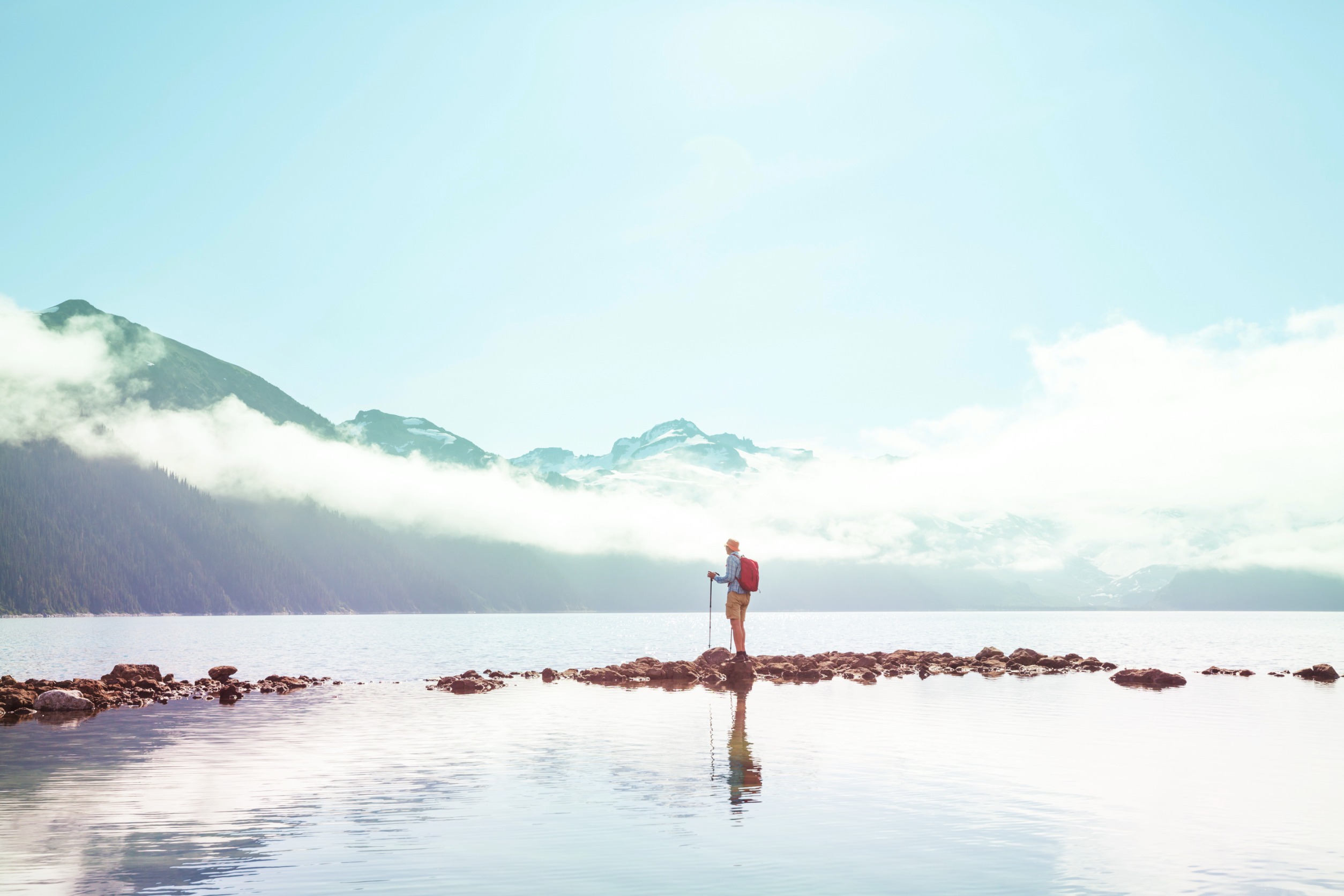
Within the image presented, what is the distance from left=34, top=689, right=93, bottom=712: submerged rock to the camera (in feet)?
93.6

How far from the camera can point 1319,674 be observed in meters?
42.8

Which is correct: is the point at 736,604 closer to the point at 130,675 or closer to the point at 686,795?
the point at 686,795

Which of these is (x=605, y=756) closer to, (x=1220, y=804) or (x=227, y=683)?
(x=1220, y=804)

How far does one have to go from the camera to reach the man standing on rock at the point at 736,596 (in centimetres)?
3725

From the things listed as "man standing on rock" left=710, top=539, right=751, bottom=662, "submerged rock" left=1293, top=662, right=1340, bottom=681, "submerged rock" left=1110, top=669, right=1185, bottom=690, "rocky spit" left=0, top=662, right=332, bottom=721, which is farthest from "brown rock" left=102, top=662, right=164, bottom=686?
"submerged rock" left=1293, top=662, right=1340, bottom=681

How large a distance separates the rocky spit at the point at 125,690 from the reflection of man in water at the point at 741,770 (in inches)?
727

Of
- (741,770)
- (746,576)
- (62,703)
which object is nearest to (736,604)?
(746,576)

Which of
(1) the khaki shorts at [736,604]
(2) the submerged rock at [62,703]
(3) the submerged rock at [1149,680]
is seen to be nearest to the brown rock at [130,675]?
(2) the submerged rock at [62,703]

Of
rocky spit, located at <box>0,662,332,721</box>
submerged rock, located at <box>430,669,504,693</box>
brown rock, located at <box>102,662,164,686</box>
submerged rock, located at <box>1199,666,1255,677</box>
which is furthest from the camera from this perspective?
submerged rock, located at <box>1199,666,1255,677</box>

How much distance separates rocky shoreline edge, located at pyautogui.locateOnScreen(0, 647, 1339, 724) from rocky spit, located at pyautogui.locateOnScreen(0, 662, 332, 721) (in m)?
0.05

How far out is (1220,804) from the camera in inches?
580

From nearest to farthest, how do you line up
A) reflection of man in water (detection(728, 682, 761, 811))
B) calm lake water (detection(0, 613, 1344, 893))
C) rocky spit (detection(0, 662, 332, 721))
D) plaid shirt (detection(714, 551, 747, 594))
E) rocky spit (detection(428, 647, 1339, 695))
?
calm lake water (detection(0, 613, 1344, 893)) → reflection of man in water (detection(728, 682, 761, 811)) → rocky spit (detection(0, 662, 332, 721)) → plaid shirt (detection(714, 551, 747, 594)) → rocky spit (detection(428, 647, 1339, 695))

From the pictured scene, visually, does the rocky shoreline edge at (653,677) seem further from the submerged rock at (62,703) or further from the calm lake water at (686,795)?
the calm lake water at (686,795)

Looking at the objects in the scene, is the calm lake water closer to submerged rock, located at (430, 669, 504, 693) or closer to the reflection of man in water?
the reflection of man in water
